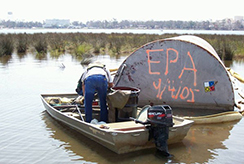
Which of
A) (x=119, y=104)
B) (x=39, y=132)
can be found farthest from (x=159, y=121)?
(x=39, y=132)

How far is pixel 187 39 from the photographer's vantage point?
10750mm

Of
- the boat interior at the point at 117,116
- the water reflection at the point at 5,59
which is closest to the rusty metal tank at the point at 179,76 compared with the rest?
the boat interior at the point at 117,116

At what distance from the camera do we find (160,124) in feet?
22.9

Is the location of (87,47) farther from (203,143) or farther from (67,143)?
(203,143)

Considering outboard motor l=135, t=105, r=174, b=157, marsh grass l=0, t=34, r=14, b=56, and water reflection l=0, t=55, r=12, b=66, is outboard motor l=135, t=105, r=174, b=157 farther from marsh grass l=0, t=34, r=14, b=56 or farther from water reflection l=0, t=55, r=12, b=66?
marsh grass l=0, t=34, r=14, b=56

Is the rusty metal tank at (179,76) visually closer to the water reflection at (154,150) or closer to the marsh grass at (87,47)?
the water reflection at (154,150)

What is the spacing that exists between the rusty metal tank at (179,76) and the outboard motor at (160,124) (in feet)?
11.1

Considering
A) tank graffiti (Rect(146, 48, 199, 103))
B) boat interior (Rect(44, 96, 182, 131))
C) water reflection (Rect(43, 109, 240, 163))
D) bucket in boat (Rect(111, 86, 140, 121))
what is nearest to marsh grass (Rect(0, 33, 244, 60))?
tank graffiti (Rect(146, 48, 199, 103))

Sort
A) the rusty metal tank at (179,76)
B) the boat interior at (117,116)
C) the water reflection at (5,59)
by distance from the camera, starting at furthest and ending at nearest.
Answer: the water reflection at (5,59) → the rusty metal tank at (179,76) → the boat interior at (117,116)

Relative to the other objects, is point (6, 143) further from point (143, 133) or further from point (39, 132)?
point (143, 133)

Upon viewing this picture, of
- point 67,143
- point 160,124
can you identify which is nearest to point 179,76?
point 160,124

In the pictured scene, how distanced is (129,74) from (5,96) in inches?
Answer: 173

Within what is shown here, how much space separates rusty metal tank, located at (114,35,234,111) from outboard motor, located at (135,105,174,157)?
339 centimetres

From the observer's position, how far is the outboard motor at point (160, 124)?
22.9 ft
